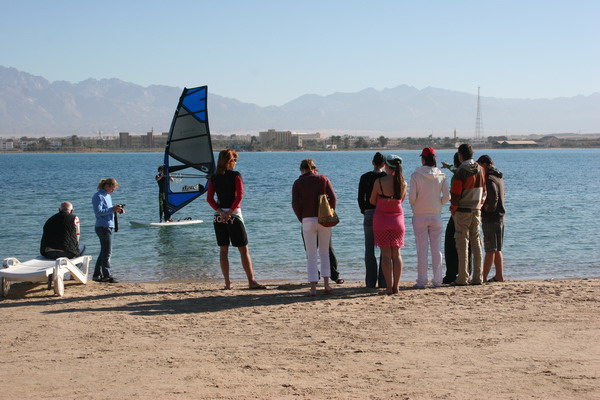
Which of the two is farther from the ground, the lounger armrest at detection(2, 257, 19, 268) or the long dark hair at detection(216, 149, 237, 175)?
the long dark hair at detection(216, 149, 237, 175)

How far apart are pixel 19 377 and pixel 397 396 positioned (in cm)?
292

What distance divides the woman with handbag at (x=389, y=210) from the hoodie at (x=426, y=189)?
1.00 feet

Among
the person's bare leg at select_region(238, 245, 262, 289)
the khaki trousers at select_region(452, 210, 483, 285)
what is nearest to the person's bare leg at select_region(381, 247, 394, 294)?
the khaki trousers at select_region(452, 210, 483, 285)

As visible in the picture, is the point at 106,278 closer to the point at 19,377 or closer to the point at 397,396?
the point at 19,377

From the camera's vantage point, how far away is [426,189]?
8664 mm

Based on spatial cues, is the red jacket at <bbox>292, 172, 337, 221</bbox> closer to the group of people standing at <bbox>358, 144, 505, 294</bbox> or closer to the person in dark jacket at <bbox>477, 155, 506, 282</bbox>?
the group of people standing at <bbox>358, 144, 505, 294</bbox>

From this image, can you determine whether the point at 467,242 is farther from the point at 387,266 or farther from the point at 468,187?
the point at 387,266

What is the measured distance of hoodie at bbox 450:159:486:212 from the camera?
8734 millimetres

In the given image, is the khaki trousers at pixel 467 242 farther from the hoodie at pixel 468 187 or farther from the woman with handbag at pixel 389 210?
the woman with handbag at pixel 389 210

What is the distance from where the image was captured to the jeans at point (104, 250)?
10.3m

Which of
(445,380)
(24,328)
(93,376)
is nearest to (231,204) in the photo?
(24,328)

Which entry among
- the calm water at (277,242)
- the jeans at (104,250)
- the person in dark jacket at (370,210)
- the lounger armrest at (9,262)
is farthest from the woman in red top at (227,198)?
the calm water at (277,242)

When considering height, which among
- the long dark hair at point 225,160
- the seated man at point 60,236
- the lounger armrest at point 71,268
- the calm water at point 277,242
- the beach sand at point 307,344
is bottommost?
the calm water at point 277,242

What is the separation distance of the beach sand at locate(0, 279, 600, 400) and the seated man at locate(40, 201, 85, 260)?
2.28ft
